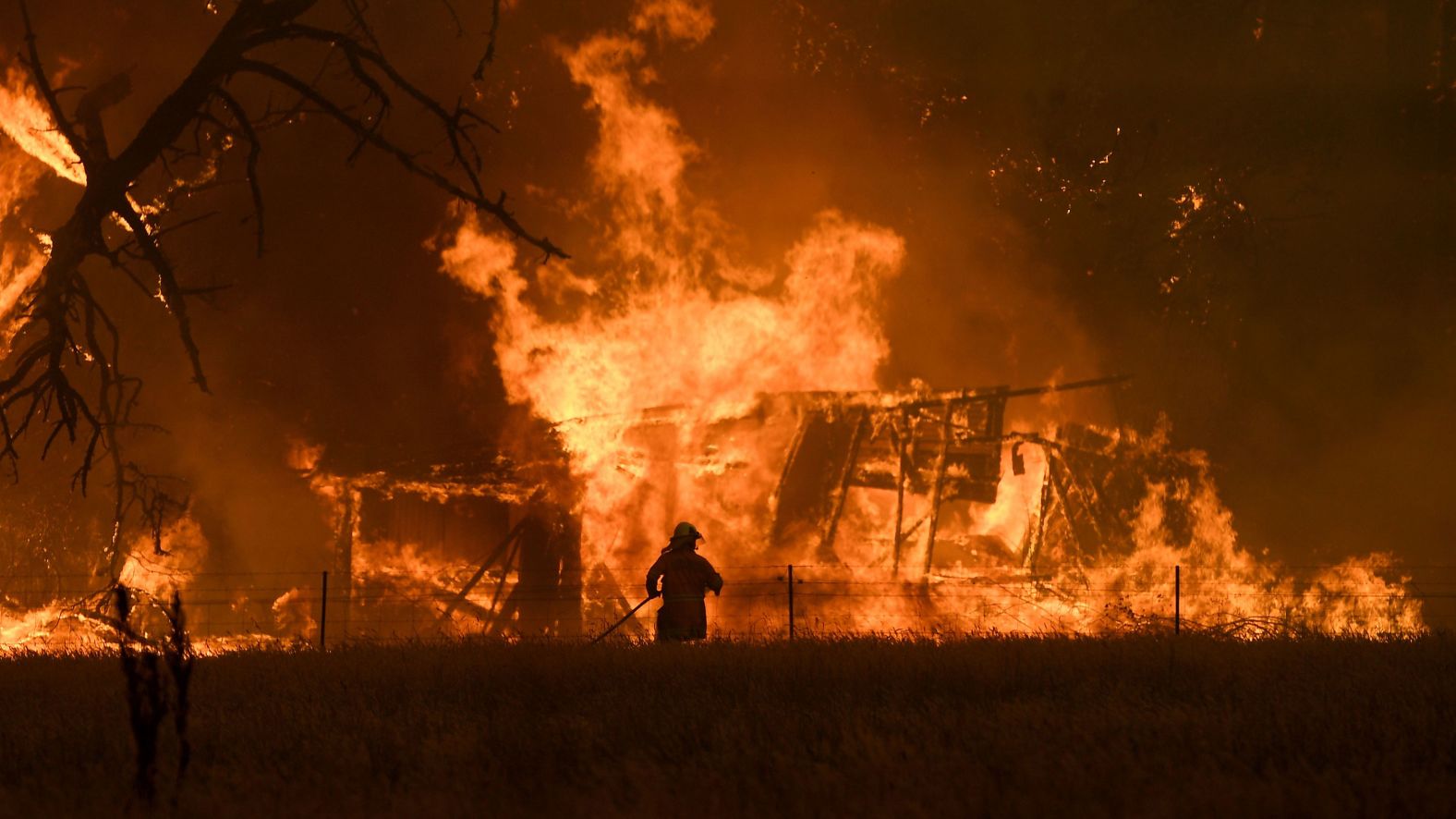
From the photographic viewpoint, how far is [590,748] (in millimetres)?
6340

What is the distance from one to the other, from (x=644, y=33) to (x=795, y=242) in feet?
12.9

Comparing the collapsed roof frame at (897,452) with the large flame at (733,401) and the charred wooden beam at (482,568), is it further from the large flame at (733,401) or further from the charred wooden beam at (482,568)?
the charred wooden beam at (482,568)

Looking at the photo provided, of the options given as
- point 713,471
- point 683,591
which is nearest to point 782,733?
point 683,591

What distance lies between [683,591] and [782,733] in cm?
484


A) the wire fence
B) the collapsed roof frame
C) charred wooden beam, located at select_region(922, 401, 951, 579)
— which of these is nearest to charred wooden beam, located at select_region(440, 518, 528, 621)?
the wire fence

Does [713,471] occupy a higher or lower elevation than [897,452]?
lower

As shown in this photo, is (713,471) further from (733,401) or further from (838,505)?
(838,505)

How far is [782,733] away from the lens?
6535 mm

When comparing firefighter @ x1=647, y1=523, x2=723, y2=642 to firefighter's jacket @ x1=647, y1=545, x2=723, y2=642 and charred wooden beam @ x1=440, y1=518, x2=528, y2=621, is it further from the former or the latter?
charred wooden beam @ x1=440, y1=518, x2=528, y2=621

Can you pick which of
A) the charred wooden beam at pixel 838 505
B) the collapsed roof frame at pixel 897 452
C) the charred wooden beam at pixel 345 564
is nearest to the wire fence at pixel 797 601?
the charred wooden beam at pixel 345 564

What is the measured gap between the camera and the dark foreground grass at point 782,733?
526 cm

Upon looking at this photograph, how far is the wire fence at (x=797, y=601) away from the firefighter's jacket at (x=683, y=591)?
20.3ft

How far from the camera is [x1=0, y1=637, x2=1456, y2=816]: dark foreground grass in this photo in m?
5.26

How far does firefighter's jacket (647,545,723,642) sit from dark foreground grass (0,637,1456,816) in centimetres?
153
